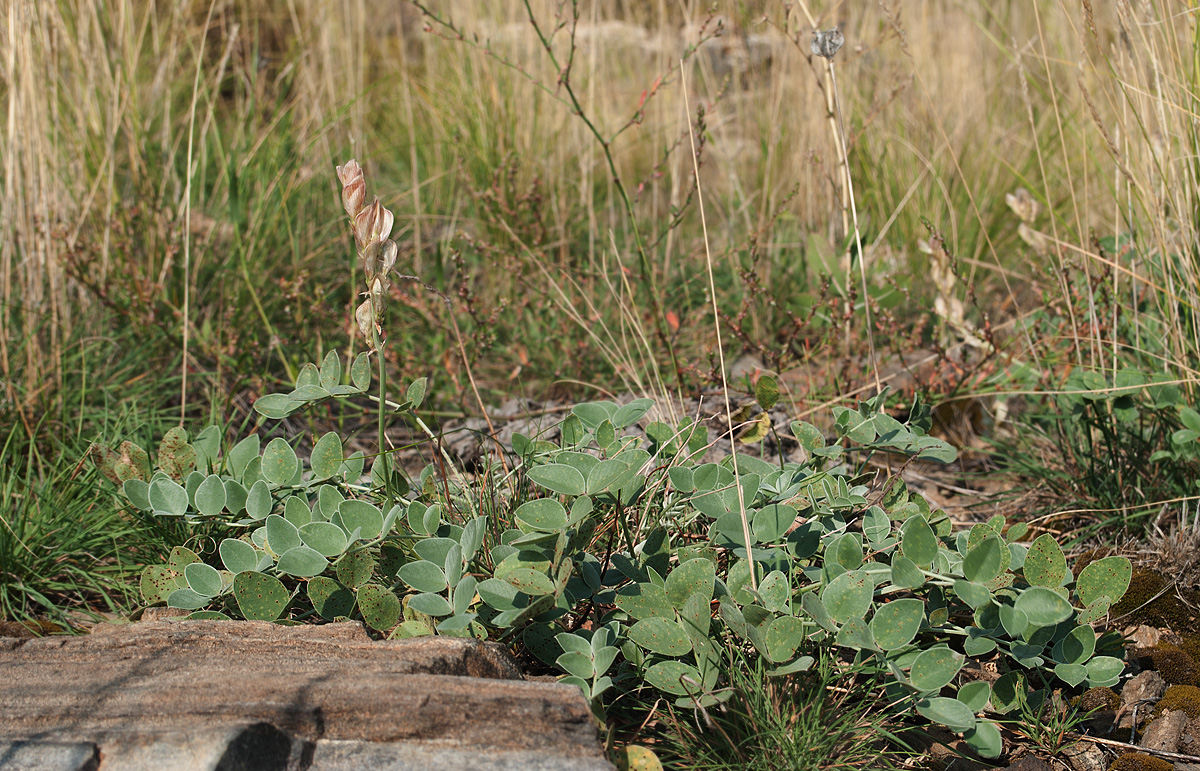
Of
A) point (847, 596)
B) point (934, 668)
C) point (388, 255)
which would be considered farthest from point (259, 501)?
point (934, 668)

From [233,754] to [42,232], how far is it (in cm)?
197

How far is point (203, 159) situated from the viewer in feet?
9.38

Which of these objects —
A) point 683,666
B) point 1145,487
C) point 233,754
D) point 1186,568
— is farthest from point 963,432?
point 233,754

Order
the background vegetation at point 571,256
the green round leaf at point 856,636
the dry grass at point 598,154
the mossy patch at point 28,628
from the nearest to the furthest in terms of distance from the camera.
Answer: the green round leaf at point 856,636 < the mossy patch at point 28,628 < the background vegetation at point 571,256 < the dry grass at point 598,154

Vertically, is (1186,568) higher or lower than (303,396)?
lower

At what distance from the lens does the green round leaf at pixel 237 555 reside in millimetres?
1355

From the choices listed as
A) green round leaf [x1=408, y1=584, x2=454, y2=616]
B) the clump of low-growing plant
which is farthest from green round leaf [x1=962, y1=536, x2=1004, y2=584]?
green round leaf [x1=408, y1=584, x2=454, y2=616]

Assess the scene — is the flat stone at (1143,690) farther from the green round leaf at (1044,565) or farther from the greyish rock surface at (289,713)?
the greyish rock surface at (289,713)

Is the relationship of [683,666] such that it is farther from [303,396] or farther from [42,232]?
[42,232]

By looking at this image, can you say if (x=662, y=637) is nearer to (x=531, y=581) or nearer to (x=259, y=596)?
(x=531, y=581)

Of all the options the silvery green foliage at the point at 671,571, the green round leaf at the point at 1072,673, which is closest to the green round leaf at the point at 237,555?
the silvery green foliage at the point at 671,571

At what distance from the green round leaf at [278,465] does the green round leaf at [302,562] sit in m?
0.24

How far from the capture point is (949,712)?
3.83ft

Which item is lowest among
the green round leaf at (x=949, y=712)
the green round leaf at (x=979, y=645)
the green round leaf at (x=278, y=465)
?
the green round leaf at (x=949, y=712)
